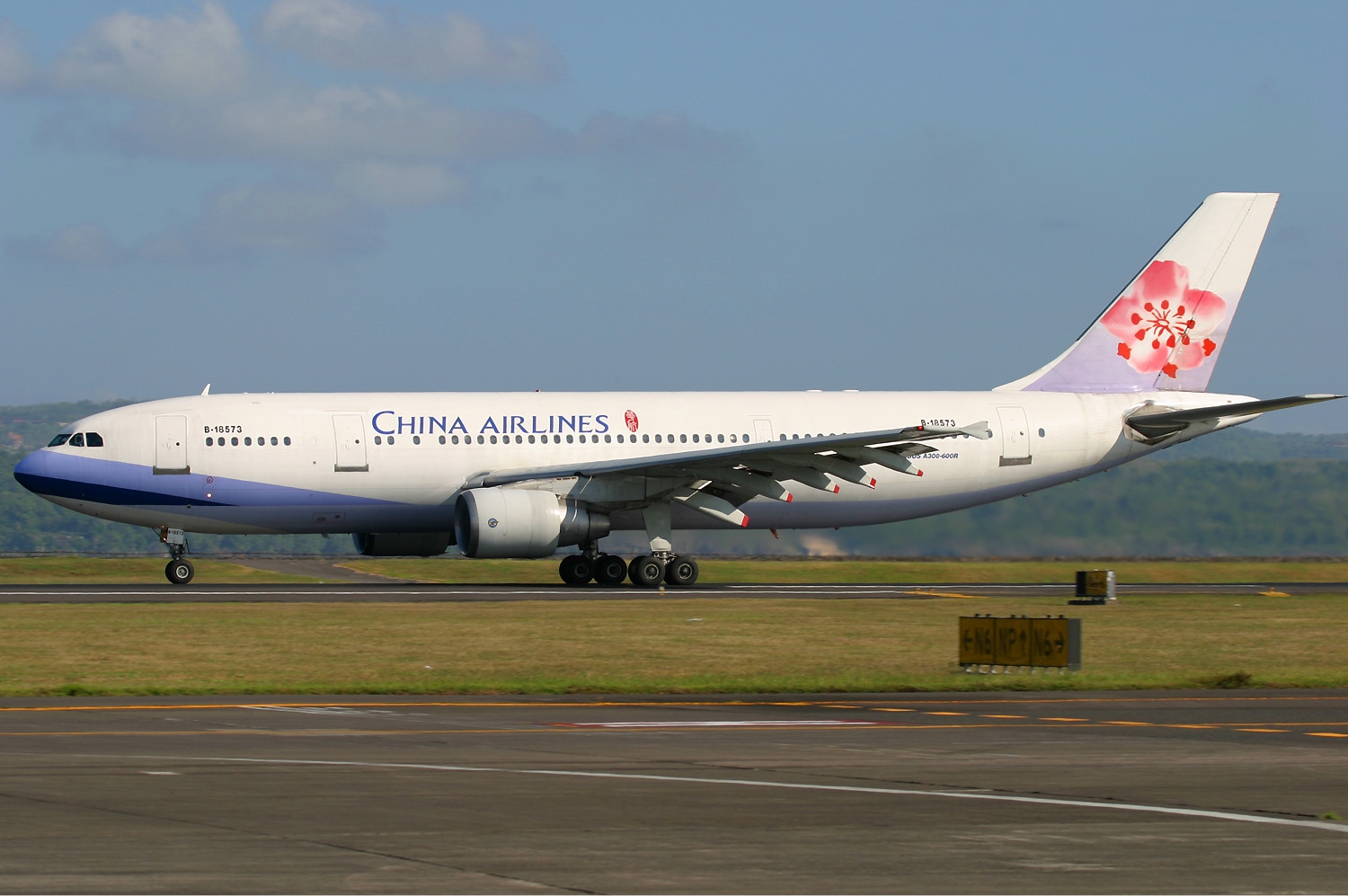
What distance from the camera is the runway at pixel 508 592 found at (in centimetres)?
3412

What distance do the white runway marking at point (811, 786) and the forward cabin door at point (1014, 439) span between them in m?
30.7

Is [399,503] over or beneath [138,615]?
over

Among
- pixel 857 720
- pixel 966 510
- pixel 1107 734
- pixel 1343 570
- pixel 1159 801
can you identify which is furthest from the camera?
pixel 1343 570

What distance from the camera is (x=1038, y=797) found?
11.1m

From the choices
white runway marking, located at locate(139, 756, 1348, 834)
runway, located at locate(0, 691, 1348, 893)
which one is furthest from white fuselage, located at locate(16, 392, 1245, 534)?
white runway marking, located at locate(139, 756, 1348, 834)

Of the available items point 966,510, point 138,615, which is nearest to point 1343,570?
point 966,510

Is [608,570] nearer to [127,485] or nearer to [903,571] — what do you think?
[127,485]

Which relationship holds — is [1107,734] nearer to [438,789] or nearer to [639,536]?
[438,789]

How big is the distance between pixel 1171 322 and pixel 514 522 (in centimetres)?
1938

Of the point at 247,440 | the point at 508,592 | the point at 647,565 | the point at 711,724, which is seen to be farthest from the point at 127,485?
the point at 711,724

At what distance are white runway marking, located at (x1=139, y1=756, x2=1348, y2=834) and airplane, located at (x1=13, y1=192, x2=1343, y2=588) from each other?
75.8ft

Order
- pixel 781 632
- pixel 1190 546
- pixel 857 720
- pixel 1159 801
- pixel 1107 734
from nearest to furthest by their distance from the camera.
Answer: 1. pixel 1159 801
2. pixel 1107 734
3. pixel 857 720
4. pixel 781 632
5. pixel 1190 546

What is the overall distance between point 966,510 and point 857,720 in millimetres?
28902

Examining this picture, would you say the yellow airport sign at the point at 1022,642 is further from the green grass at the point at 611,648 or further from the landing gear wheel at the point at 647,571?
the landing gear wheel at the point at 647,571
